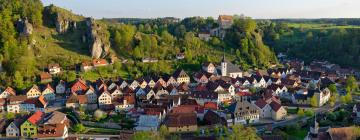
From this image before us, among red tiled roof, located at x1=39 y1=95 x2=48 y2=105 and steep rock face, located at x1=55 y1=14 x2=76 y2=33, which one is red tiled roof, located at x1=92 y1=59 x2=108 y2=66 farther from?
red tiled roof, located at x1=39 y1=95 x2=48 y2=105

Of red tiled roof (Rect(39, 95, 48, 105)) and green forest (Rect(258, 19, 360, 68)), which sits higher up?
green forest (Rect(258, 19, 360, 68))

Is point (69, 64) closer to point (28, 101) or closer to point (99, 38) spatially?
point (99, 38)

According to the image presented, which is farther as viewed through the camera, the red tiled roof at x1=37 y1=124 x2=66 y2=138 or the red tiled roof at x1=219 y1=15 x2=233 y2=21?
the red tiled roof at x1=219 y1=15 x2=233 y2=21

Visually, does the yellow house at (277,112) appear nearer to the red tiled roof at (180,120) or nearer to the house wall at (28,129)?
the red tiled roof at (180,120)

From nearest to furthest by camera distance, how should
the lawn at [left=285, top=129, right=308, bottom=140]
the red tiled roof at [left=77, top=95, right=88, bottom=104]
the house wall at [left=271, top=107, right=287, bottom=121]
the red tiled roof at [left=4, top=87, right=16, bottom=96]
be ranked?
the lawn at [left=285, top=129, right=308, bottom=140]
the house wall at [left=271, top=107, right=287, bottom=121]
the red tiled roof at [left=77, top=95, right=88, bottom=104]
the red tiled roof at [left=4, top=87, right=16, bottom=96]

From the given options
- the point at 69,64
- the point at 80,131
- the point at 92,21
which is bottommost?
the point at 80,131

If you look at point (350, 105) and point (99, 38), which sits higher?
point (99, 38)

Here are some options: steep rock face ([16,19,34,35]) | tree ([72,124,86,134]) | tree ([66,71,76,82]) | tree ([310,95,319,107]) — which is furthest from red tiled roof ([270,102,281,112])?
steep rock face ([16,19,34,35])

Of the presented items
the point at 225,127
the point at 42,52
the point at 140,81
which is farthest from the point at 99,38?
the point at 225,127

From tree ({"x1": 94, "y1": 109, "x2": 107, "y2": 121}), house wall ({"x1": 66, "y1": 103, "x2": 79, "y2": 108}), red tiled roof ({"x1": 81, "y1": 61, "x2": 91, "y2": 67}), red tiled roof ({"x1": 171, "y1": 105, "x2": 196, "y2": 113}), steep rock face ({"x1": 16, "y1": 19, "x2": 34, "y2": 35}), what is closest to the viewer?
red tiled roof ({"x1": 171, "y1": 105, "x2": 196, "y2": 113})

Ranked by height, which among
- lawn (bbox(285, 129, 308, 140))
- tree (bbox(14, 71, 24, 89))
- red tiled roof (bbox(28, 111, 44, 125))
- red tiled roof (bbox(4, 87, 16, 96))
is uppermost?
tree (bbox(14, 71, 24, 89))
